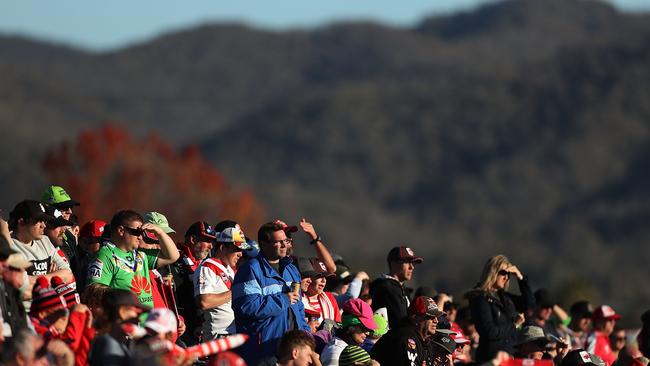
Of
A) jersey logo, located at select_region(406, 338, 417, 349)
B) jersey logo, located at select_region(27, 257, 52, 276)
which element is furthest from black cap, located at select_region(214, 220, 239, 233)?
jersey logo, located at select_region(406, 338, 417, 349)

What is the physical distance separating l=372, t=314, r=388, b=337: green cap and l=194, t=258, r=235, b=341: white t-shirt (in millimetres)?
1260

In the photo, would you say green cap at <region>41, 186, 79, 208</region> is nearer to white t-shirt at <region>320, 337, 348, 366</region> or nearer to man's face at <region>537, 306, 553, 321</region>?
white t-shirt at <region>320, 337, 348, 366</region>

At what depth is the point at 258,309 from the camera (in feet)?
35.9

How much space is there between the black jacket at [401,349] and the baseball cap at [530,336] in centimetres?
152

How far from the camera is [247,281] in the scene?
36.3ft

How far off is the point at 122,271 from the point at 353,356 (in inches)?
76.1

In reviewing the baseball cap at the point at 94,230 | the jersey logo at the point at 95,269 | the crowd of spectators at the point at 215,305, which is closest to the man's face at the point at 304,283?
the crowd of spectators at the point at 215,305

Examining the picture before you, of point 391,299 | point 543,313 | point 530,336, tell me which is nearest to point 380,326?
point 391,299

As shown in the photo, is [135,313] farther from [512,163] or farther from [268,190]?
[512,163]

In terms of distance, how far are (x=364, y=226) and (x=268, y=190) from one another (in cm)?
1327

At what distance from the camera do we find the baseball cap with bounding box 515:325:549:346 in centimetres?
1256

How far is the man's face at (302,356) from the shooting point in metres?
10.1

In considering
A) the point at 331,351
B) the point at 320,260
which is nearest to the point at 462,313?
the point at 320,260

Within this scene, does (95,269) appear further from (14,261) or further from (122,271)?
(14,261)
